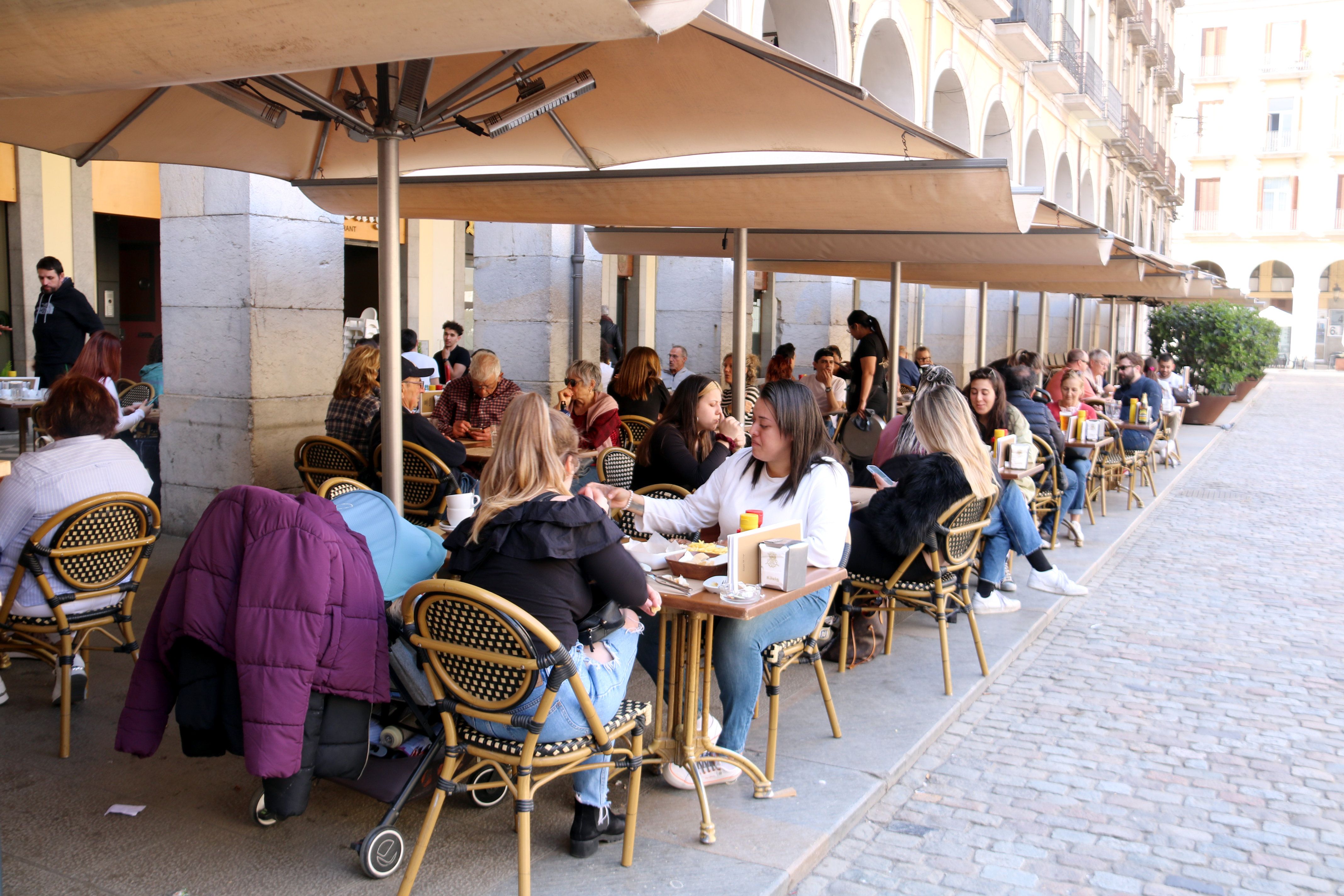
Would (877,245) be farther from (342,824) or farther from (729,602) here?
(342,824)

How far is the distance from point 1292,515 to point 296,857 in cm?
1026

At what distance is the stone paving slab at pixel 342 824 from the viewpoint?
9.93 feet

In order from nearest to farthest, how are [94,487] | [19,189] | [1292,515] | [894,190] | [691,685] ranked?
1. [691,685]
2. [94,487]
3. [894,190]
4. [1292,515]
5. [19,189]

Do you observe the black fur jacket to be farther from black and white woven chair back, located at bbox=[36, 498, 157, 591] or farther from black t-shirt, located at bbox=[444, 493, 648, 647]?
black and white woven chair back, located at bbox=[36, 498, 157, 591]

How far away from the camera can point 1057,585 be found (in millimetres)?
6953

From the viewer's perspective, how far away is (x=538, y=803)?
3.55 m

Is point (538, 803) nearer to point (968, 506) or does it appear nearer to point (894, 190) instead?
point (968, 506)

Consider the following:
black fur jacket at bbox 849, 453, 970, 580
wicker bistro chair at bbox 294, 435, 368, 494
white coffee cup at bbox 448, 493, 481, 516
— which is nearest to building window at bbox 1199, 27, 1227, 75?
black fur jacket at bbox 849, 453, 970, 580

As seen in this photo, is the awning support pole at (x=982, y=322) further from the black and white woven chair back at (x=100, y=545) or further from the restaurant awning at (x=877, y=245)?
the black and white woven chair back at (x=100, y=545)

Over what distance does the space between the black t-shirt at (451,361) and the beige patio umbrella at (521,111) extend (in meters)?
5.92

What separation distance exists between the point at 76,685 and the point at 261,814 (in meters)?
1.40

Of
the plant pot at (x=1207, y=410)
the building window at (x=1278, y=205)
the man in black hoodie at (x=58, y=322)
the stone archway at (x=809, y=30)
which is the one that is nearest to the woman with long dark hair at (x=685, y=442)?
the man in black hoodie at (x=58, y=322)

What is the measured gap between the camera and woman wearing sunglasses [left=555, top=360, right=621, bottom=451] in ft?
23.0

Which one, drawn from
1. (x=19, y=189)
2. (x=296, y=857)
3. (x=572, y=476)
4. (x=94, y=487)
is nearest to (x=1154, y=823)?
(x=572, y=476)
